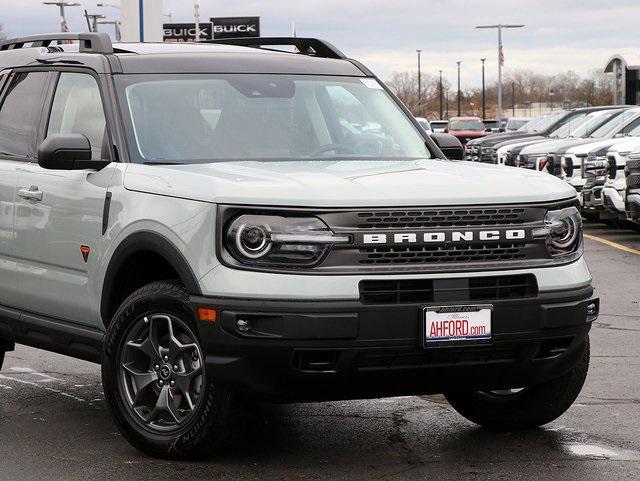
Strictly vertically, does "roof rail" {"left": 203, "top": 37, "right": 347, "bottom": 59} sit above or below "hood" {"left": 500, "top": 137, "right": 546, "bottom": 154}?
above

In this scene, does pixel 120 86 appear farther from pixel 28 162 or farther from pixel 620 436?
pixel 620 436

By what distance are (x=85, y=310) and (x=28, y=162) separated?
1.05m

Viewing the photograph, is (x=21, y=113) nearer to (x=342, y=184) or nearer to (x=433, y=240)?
(x=342, y=184)

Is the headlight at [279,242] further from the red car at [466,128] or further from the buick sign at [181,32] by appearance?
the buick sign at [181,32]

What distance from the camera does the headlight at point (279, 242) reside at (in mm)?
5387

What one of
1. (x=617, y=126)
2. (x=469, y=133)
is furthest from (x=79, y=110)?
(x=469, y=133)

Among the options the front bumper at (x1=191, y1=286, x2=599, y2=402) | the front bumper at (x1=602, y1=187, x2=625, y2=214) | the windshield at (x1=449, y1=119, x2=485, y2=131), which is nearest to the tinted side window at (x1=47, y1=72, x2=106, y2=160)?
the front bumper at (x1=191, y1=286, x2=599, y2=402)

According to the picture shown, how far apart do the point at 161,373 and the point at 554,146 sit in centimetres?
1743

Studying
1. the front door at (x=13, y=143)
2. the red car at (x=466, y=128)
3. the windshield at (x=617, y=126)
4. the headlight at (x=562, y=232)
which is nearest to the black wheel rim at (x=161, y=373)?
the front door at (x=13, y=143)

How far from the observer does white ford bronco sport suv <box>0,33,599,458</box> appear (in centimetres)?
539

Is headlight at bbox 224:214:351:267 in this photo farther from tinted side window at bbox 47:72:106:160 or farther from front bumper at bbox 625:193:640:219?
front bumper at bbox 625:193:640:219

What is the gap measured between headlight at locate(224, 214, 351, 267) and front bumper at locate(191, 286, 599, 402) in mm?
182

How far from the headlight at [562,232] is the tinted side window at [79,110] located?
216 cm

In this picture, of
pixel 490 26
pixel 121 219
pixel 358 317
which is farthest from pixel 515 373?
pixel 490 26
